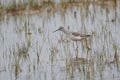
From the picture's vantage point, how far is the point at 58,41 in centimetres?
851

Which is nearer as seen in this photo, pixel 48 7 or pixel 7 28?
pixel 7 28

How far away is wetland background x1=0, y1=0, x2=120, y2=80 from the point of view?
6652mm

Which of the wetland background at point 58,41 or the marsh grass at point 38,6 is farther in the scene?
the marsh grass at point 38,6

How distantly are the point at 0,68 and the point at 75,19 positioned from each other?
3.48 m

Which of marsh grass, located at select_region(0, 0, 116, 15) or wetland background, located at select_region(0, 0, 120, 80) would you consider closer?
wetland background, located at select_region(0, 0, 120, 80)

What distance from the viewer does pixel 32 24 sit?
10180 mm

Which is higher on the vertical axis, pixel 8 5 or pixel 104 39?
pixel 8 5

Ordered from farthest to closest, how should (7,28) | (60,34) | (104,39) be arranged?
(7,28) → (60,34) → (104,39)

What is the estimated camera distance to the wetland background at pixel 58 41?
6.65 metres

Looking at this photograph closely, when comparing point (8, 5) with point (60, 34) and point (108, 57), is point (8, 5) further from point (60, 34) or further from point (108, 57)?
point (108, 57)

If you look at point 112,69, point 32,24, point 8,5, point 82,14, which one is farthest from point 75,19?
point 112,69

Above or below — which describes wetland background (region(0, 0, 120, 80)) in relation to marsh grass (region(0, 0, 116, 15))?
below

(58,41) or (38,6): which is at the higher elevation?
(38,6)

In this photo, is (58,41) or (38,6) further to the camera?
(38,6)
